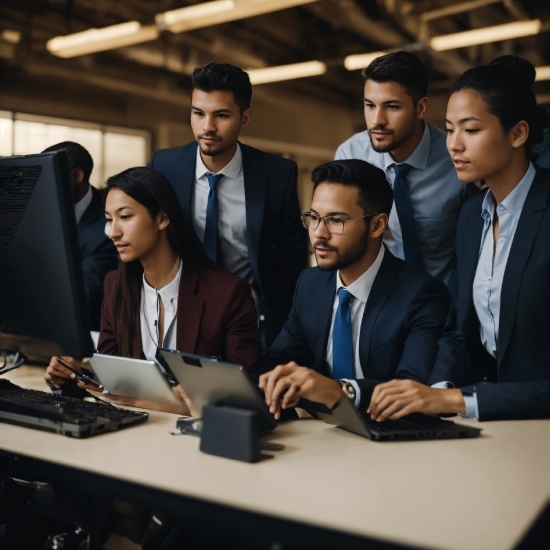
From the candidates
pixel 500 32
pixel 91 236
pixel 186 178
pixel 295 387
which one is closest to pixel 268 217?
pixel 186 178

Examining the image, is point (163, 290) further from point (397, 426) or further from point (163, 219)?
point (397, 426)

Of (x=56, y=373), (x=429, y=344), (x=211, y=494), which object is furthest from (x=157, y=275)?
(x=211, y=494)

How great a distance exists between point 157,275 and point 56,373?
0.53 m

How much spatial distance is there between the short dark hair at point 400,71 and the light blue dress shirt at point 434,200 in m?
0.17

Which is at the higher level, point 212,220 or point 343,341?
point 212,220

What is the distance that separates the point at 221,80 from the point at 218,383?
1.57 meters

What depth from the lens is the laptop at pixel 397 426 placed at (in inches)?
60.3

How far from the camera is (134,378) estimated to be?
1.76m

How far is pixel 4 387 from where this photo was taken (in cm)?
189

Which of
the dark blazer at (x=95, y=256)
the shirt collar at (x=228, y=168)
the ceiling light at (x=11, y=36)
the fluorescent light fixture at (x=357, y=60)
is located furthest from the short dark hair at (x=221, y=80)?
the fluorescent light fixture at (x=357, y=60)

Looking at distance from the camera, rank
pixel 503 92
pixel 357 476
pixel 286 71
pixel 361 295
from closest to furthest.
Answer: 1. pixel 357 476
2. pixel 503 92
3. pixel 361 295
4. pixel 286 71

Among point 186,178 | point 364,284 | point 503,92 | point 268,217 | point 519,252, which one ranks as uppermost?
point 503,92

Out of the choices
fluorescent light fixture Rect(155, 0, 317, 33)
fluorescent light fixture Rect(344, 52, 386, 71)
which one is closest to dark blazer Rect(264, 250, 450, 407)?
fluorescent light fixture Rect(155, 0, 317, 33)

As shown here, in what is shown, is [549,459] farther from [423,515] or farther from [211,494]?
[211,494]
